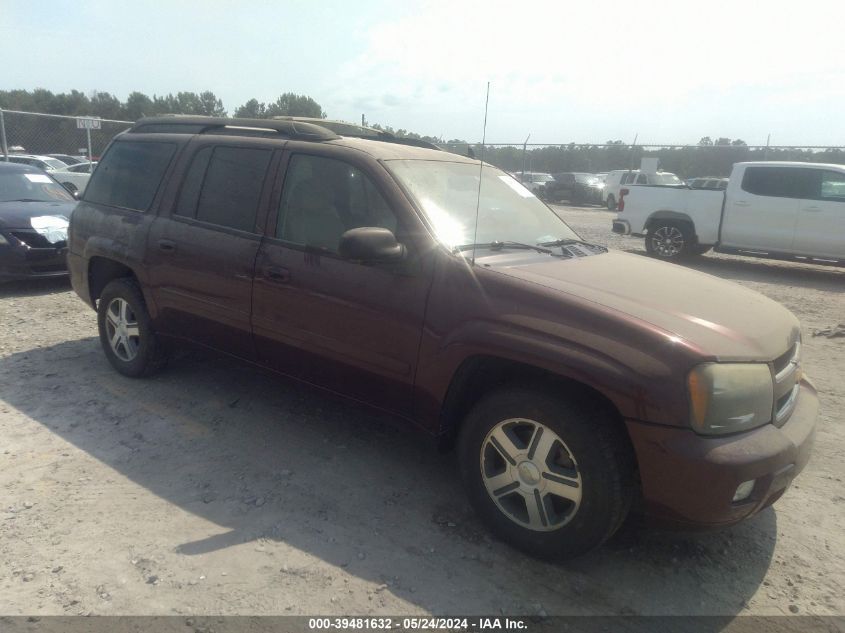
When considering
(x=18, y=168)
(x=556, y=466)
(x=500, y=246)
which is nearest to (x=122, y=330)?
(x=500, y=246)

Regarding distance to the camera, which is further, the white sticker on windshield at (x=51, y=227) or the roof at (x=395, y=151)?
the white sticker on windshield at (x=51, y=227)

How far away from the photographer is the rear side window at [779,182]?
11102 mm

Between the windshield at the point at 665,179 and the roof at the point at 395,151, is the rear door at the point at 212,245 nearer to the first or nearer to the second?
the roof at the point at 395,151

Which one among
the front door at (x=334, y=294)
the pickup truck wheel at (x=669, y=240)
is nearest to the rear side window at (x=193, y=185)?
the front door at (x=334, y=294)

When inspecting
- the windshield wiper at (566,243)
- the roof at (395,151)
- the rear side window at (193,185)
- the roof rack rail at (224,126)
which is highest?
the roof rack rail at (224,126)

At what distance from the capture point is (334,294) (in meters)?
3.56

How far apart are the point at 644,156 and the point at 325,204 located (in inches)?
1029

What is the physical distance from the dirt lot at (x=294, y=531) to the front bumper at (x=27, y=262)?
343 cm

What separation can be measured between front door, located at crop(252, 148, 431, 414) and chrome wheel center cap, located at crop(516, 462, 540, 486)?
27.2 inches

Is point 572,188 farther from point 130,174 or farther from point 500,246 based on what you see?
point 500,246

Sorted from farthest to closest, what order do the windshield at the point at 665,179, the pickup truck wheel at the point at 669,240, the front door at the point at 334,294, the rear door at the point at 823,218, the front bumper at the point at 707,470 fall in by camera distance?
the windshield at the point at 665,179
the pickup truck wheel at the point at 669,240
the rear door at the point at 823,218
the front door at the point at 334,294
the front bumper at the point at 707,470

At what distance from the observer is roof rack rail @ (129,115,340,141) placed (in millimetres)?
3990

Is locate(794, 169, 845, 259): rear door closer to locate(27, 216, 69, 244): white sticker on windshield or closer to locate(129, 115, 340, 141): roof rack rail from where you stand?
locate(129, 115, 340, 141): roof rack rail

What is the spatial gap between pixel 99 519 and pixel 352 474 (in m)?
1.29
